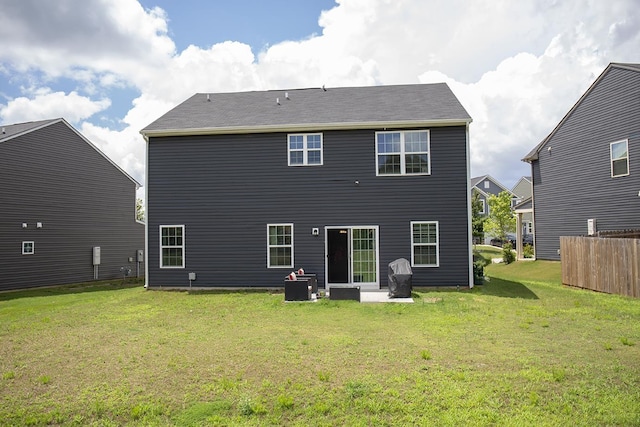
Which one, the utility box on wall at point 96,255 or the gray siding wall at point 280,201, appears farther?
the utility box on wall at point 96,255

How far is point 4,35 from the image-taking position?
42.3 feet

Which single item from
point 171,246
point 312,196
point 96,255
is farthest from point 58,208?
point 312,196

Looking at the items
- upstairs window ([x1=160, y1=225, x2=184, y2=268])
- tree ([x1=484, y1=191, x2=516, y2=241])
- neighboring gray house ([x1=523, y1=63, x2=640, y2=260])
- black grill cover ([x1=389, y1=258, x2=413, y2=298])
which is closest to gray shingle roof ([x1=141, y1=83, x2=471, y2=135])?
upstairs window ([x1=160, y1=225, x2=184, y2=268])

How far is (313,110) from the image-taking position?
15781 millimetres

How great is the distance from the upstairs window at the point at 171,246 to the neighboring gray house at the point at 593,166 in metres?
17.8

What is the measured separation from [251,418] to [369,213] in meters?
10.4

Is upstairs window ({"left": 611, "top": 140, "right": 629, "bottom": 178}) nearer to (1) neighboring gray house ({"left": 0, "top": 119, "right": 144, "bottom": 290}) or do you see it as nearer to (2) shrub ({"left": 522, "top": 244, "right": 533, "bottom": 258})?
(2) shrub ({"left": 522, "top": 244, "right": 533, "bottom": 258})

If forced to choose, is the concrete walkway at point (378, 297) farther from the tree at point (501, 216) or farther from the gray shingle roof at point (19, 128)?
the tree at point (501, 216)

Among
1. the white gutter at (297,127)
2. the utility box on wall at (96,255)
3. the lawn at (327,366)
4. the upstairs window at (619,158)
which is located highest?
the white gutter at (297,127)

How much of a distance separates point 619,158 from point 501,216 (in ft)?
52.9

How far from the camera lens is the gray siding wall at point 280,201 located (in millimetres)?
14328

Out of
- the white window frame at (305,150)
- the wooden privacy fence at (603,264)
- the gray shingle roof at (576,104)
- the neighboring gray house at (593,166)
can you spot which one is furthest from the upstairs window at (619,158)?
the white window frame at (305,150)

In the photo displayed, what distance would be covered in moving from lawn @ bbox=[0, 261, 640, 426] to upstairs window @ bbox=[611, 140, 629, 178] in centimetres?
917

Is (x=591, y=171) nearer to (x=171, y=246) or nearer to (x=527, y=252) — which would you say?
(x=527, y=252)
